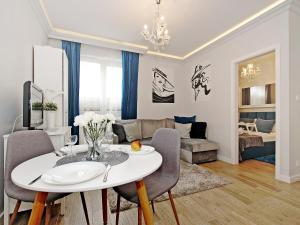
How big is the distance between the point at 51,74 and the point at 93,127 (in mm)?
2129

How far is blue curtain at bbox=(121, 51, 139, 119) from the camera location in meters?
4.09

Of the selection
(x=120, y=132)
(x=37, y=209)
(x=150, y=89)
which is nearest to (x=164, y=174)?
(x=37, y=209)

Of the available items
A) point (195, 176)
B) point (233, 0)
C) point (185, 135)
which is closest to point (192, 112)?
point (185, 135)

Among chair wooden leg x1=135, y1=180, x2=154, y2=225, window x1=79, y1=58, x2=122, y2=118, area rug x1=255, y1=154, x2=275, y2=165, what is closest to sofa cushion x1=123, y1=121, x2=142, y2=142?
window x1=79, y1=58, x2=122, y2=118

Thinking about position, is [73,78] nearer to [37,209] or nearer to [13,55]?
[13,55]

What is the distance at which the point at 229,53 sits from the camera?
3.49 metres

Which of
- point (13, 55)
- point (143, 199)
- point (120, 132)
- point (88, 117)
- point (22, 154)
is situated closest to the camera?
point (143, 199)

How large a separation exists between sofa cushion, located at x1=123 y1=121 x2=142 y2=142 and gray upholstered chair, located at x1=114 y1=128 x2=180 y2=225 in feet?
6.13

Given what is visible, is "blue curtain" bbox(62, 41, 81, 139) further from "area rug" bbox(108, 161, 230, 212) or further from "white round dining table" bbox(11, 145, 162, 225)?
"white round dining table" bbox(11, 145, 162, 225)

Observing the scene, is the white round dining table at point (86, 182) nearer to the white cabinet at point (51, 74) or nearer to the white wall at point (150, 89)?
the white cabinet at point (51, 74)

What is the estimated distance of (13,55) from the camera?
198cm

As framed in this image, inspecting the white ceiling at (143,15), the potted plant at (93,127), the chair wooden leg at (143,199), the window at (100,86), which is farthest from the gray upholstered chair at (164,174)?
the window at (100,86)

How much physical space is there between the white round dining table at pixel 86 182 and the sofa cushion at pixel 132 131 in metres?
2.32

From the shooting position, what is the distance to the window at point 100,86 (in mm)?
3822
